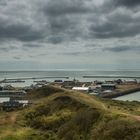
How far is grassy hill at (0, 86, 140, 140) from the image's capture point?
48.8m

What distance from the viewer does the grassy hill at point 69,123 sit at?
48812mm

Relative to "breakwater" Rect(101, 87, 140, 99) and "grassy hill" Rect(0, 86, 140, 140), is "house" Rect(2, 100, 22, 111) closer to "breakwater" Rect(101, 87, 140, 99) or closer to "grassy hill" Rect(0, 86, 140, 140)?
"grassy hill" Rect(0, 86, 140, 140)

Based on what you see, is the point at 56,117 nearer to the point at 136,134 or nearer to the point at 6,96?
the point at 136,134

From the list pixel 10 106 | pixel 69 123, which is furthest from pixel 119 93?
pixel 69 123

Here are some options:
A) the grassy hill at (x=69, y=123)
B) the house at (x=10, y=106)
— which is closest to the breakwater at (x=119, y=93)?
the house at (x=10, y=106)

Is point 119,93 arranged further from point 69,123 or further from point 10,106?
point 69,123

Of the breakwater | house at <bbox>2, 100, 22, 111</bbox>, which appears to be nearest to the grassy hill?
house at <bbox>2, 100, 22, 111</bbox>

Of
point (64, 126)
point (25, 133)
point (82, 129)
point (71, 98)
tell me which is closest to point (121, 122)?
point (82, 129)

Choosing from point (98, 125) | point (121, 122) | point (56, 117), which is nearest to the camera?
point (121, 122)

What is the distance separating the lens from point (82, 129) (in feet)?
183

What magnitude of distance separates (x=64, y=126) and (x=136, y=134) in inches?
670

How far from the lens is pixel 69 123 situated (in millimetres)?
59062

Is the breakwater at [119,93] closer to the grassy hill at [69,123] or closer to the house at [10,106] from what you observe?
the house at [10,106]

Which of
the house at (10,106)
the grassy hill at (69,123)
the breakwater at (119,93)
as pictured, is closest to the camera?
the grassy hill at (69,123)
